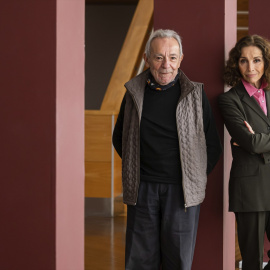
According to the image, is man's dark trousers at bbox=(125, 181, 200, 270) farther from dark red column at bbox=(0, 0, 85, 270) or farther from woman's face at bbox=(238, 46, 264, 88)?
woman's face at bbox=(238, 46, 264, 88)

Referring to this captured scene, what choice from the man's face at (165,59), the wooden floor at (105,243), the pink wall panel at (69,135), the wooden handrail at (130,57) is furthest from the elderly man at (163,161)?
the wooden handrail at (130,57)

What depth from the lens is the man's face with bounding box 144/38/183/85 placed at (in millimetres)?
2650

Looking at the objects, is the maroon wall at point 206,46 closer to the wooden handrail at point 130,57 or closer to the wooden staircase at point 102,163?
the wooden staircase at point 102,163

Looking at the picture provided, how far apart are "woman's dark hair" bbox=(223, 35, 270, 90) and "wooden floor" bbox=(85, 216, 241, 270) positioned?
1751 mm

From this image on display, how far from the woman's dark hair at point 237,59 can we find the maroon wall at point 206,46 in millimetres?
88

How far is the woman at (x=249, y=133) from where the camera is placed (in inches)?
122

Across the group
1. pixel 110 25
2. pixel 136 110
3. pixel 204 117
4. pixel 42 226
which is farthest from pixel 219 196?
pixel 110 25

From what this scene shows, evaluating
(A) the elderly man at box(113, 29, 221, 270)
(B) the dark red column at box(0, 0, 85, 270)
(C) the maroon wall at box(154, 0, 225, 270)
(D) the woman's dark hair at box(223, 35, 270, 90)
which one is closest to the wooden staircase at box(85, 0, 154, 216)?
(C) the maroon wall at box(154, 0, 225, 270)

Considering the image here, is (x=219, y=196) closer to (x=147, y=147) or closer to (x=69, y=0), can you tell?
(x=147, y=147)

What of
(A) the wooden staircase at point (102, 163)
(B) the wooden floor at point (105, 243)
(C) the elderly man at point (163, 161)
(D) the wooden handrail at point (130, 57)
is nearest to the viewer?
(C) the elderly man at point (163, 161)

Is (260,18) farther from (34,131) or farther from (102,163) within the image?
(34,131)

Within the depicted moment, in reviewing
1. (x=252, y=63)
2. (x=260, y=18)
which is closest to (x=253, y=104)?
(x=252, y=63)

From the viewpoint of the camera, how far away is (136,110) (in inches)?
107

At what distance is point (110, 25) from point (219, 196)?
958cm
